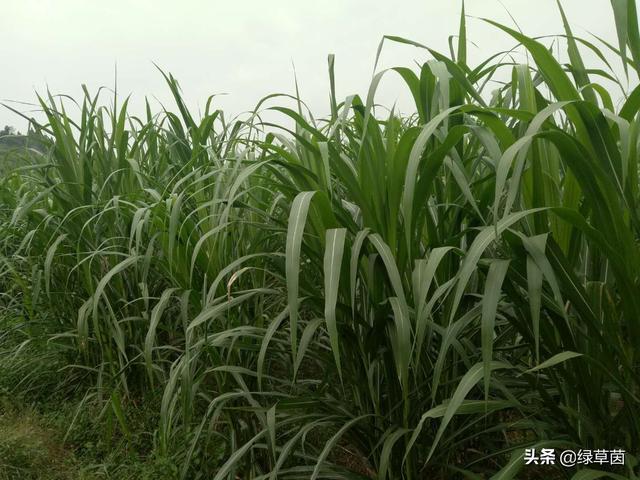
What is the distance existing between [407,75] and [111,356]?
1169 millimetres

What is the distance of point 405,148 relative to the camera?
951mm

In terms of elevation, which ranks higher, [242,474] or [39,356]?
[39,356]

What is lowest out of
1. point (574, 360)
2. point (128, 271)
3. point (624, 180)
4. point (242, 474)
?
point (242, 474)

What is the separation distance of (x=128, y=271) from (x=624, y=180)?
1.37m

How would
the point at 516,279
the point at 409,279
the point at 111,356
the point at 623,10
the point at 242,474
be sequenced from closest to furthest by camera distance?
the point at 623,10
the point at 516,279
the point at 409,279
the point at 242,474
the point at 111,356

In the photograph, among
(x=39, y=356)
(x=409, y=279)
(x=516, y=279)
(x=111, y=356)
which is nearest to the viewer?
(x=516, y=279)

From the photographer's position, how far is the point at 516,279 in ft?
3.06

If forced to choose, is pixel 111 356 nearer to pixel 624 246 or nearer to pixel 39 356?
pixel 39 356

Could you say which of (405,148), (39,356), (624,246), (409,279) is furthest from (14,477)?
(624,246)

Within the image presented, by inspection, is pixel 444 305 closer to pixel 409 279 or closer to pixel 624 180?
pixel 409 279

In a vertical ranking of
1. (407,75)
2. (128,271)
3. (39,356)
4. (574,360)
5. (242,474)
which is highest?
(407,75)

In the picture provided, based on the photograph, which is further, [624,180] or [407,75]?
[407,75]

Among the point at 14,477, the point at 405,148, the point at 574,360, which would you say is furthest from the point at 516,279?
the point at 14,477

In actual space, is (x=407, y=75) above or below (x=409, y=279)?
above
